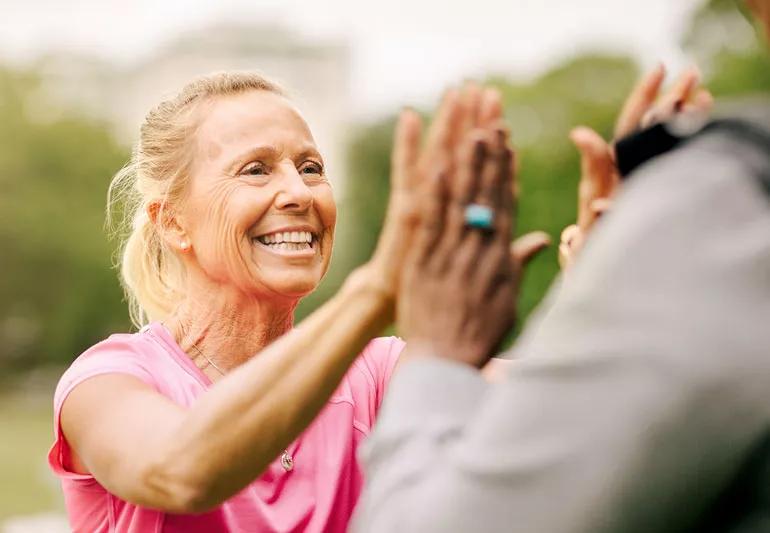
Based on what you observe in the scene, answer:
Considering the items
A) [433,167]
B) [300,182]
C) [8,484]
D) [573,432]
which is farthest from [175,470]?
[8,484]

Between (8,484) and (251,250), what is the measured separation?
820 inches

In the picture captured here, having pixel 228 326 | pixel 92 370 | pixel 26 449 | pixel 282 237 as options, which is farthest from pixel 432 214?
pixel 26 449

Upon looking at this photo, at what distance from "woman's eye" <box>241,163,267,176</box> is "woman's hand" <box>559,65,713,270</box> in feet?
3.54

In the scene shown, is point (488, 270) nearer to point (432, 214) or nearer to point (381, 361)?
point (432, 214)

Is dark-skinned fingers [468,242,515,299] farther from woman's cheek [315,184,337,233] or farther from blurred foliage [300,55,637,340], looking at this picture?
blurred foliage [300,55,637,340]

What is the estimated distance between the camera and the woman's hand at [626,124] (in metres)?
2.28

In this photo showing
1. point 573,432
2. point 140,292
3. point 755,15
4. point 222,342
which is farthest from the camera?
point 140,292

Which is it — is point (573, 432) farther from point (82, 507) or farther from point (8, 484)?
point (8, 484)

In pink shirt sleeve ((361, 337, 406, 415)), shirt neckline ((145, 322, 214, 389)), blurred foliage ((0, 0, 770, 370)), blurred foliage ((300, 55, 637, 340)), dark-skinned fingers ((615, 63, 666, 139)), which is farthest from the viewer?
blurred foliage ((0, 0, 770, 370))

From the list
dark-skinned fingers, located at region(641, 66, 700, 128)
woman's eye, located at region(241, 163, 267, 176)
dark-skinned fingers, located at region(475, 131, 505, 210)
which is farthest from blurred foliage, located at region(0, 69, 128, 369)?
dark-skinned fingers, located at region(475, 131, 505, 210)

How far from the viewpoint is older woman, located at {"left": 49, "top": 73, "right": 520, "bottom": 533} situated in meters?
Result: 2.33

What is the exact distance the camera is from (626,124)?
7.48 ft

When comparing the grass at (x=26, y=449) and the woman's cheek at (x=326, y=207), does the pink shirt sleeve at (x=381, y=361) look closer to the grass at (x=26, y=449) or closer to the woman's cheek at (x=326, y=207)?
the woman's cheek at (x=326, y=207)

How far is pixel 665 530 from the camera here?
1675mm
